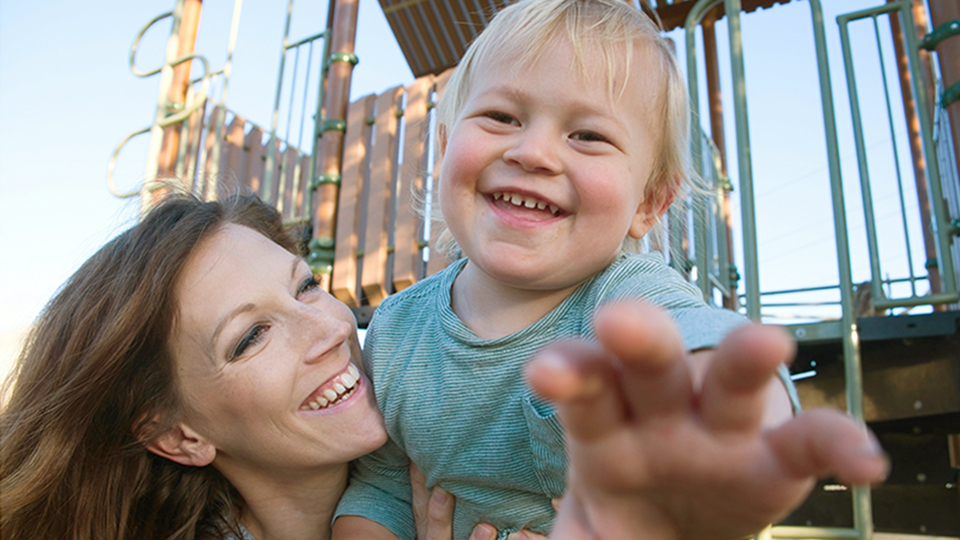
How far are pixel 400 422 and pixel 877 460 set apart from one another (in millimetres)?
1006

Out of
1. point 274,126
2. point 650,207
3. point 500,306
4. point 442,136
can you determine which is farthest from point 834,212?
point 274,126

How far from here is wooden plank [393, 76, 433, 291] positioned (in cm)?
343

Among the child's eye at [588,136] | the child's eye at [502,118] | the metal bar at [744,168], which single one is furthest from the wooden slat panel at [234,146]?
the child's eye at [588,136]

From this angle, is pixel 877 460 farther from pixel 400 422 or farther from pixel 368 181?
pixel 368 181

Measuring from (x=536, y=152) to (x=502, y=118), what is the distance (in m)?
0.14

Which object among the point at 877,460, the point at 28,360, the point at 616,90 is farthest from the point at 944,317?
the point at 28,360

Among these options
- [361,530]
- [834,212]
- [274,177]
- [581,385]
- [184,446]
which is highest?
[274,177]

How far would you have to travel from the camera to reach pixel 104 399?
55.8 inches

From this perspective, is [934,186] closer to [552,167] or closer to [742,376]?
[552,167]

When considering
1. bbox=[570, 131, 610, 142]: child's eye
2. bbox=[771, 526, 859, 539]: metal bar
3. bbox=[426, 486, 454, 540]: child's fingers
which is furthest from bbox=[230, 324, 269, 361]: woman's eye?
bbox=[771, 526, 859, 539]: metal bar

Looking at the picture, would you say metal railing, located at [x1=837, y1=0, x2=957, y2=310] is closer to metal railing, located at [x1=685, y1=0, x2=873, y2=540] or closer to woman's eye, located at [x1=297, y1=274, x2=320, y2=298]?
metal railing, located at [x1=685, y1=0, x2=873, y2=540]

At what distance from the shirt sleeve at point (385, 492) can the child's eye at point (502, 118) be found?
2.39 feet

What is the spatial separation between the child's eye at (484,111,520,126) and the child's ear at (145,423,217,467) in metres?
0.94

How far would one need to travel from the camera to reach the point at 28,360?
151 centimetres
